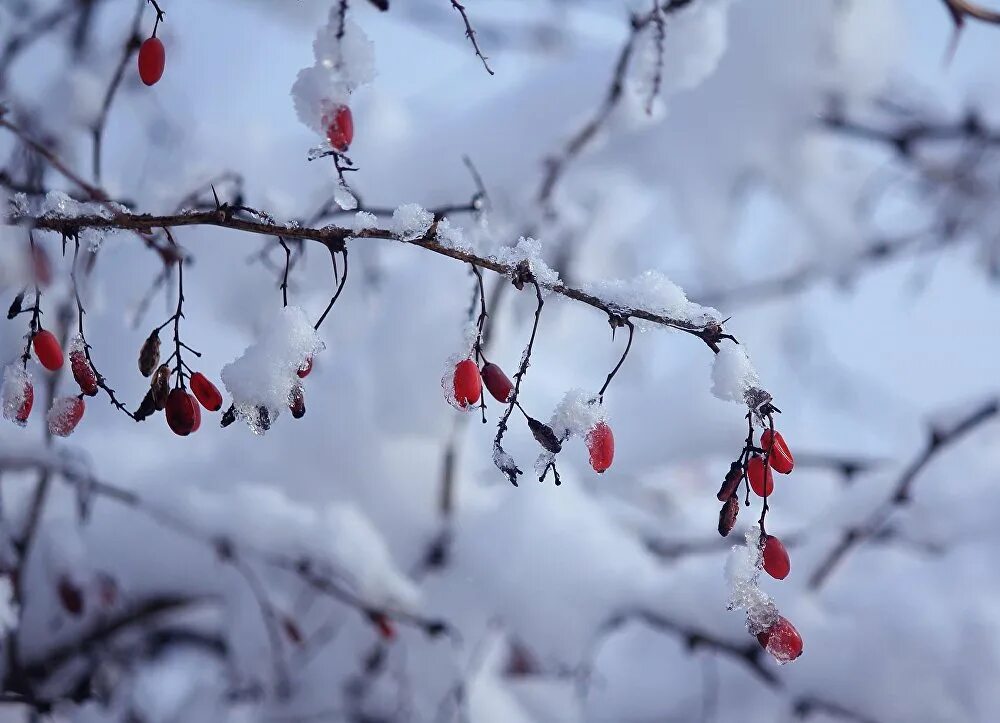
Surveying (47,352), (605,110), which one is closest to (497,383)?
(47,352)

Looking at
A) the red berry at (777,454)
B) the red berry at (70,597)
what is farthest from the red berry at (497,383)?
the red berry at (70,597)

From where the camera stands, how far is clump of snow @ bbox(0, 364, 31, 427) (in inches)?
29.9

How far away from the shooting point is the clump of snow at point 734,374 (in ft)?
2.24

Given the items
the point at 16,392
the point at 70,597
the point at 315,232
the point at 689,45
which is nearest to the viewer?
the point at 315,232

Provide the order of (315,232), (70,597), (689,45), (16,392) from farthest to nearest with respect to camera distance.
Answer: (70,597)
(689,45)
(16,392)
(315,232)

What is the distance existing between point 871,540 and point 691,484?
3523mm

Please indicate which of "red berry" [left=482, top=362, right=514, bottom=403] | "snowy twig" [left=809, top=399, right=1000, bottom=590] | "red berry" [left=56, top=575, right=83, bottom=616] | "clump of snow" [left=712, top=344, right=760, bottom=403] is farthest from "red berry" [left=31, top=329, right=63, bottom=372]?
"snowy twig" [left=809, top=399, right=1000, bottom=590]

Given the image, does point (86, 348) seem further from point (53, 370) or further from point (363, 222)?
point (363, 222)

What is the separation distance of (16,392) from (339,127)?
1.36ft

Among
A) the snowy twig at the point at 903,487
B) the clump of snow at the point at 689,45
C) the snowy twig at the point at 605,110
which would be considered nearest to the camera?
the snowy twig at the point at 605,110

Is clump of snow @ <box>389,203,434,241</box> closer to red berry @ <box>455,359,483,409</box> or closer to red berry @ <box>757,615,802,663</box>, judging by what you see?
red berry @ <box>455,359,483,409</box>

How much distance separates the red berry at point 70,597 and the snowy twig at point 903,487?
59.5 inches

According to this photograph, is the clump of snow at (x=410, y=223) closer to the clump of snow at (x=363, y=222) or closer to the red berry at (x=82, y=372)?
the clump of snow at (x=363, y=222)

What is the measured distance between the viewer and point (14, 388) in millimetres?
760
